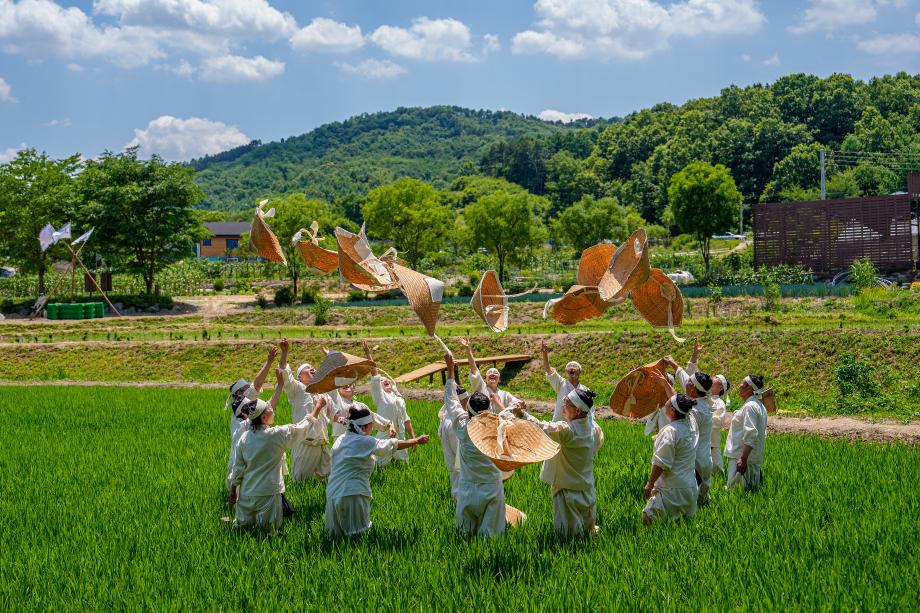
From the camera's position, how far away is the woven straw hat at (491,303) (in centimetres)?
509

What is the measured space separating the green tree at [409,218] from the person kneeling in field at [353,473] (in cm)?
4392

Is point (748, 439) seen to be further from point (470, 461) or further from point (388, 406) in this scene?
point (388, 406)

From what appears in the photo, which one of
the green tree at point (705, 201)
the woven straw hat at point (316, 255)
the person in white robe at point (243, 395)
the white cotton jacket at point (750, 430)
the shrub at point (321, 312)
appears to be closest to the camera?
the woven straw hat at point (316, 255)

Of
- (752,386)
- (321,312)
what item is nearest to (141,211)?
(321,312)

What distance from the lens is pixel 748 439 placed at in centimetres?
939

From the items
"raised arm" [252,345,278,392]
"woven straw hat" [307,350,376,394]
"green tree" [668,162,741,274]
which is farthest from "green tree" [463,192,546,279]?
"woven straw hat" [307,350,376,394]

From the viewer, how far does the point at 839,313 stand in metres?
27.8

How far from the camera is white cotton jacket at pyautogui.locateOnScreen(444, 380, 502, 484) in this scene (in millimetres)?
7680

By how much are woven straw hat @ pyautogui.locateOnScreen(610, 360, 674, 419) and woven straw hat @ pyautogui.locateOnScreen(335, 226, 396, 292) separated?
3.07 m

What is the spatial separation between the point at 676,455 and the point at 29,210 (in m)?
44.0

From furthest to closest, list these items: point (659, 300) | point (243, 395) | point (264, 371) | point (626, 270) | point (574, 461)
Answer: point (243, 395) → point (264, 371) → point (574, 461) → point (659, 300) → point (626, 270)

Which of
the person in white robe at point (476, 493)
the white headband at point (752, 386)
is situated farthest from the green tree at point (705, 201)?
the person in white robe at point (476, 493)

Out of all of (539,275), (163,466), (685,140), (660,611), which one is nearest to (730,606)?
(660,611)

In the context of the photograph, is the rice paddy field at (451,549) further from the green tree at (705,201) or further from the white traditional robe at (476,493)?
A: the green tree at (705,201)
